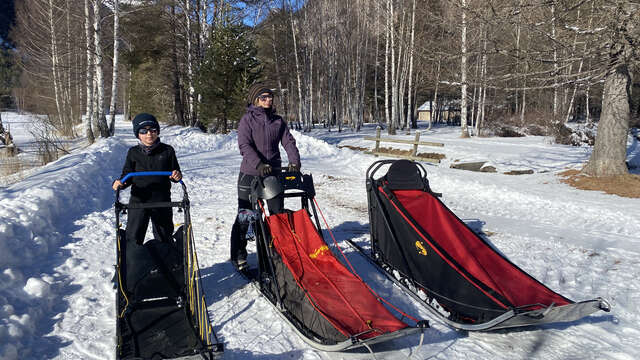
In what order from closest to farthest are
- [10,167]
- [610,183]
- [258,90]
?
[258,90] → [610,183] → [10,167]

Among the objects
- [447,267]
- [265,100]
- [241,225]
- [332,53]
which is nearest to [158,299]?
[241,225]

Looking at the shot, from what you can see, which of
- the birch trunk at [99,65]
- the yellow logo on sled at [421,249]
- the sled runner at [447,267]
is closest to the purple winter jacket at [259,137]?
the sled runner at [447,267]

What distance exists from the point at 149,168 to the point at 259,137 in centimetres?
110

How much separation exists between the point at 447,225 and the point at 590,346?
149 cm

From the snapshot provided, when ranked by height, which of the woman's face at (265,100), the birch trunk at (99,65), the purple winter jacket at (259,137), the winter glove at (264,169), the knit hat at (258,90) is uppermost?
the birch trunk at (99,65)

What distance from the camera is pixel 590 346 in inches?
117

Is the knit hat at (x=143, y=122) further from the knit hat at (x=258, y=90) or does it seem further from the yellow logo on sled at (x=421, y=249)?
the yellow logo on sled at (x=421, y=249)

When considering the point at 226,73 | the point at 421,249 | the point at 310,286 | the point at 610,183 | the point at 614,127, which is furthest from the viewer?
the point at 226,73

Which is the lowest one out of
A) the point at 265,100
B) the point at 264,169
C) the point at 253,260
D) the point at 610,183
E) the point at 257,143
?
the point at 253,260

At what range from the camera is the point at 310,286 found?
10.2 ft

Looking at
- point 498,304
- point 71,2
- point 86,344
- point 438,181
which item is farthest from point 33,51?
point 498,304

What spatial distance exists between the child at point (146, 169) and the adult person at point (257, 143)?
0.70 meters

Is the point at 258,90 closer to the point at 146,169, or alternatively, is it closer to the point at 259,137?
the point at 259,137

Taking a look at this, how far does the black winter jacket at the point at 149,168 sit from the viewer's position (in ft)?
11.9
